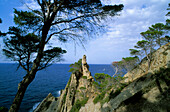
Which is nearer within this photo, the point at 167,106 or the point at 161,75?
the point at 167,106

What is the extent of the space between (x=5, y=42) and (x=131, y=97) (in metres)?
8.06

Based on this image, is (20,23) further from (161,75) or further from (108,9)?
(161,75)

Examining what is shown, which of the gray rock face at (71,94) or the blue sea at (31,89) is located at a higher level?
the gray rock face at (71,94)

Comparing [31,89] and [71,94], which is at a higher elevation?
[71,94]

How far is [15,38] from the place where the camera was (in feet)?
17.0

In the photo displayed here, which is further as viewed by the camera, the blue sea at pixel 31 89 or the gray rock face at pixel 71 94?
the blue sea at pixel 31 89

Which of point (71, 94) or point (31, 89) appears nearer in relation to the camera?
point (71, 94)

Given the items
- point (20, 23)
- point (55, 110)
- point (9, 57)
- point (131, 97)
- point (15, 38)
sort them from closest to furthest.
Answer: point (131, 97), point (20, 23), point (15, 38), point (9, 57), point (55, 110)

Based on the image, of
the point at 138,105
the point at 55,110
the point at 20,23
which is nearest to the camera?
the point at 138,105

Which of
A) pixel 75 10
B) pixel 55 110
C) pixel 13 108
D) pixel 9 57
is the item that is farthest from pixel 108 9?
pixel 55 110

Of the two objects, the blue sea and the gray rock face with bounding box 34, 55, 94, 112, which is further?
the blue sea

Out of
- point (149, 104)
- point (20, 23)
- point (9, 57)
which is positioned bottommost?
point (149, 104)

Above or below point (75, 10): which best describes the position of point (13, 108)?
below

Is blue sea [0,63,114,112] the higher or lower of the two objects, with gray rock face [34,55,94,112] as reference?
lower
